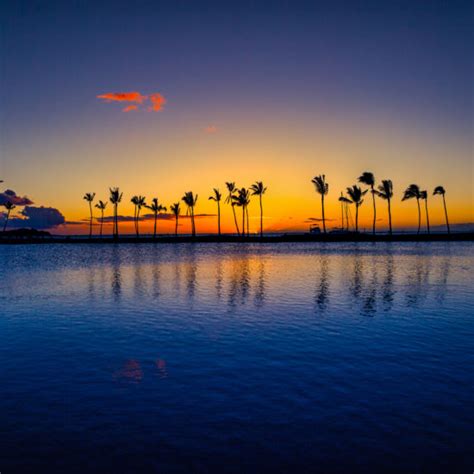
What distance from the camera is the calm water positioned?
6691 mm

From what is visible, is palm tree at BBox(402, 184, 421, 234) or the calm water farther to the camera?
palm tree at BBox(402, 184, 421, 234)

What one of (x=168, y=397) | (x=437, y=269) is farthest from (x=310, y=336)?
(x=437, y=269)

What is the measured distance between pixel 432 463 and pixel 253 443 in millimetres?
2922

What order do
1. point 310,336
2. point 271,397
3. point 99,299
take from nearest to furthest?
point 271,397 < point 310,336 < point 99,299

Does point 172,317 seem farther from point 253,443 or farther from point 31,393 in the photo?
point 253,443

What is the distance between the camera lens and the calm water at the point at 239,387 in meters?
6.69

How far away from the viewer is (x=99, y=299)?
2327 centimetres

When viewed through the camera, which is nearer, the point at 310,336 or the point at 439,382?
the point at 439,382

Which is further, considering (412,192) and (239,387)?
(412,192)

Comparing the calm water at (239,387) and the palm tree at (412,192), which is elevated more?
the palm tree at (412,192)

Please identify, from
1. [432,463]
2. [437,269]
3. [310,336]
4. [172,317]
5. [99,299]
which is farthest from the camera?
[437,269]

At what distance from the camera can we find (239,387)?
380 inches

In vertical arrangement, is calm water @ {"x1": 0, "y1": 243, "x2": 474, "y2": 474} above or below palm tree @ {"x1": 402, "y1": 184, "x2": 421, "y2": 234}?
below

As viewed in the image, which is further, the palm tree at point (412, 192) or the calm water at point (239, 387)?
the palm tree at point (412, 192)
